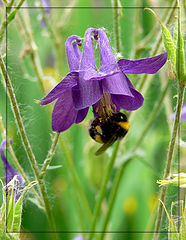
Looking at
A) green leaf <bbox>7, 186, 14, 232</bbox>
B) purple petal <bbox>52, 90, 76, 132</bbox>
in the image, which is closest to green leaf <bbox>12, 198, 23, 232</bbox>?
green leaf <bbox>7, 186, 14, 232</bbox>

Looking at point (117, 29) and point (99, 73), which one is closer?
point (99, 73)

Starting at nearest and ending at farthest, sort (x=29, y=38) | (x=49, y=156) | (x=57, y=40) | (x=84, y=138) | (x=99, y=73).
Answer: (x=99, y=73) → (x=49, y=156) → (x=29, y=38) → (x=57, y=40) → (x=84, y=138)

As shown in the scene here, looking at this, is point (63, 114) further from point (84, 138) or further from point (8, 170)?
point (84, 138)

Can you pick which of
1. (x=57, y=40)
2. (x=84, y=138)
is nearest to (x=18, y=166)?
(x=57, y=40)

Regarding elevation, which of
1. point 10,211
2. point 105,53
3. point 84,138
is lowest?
point 84,138

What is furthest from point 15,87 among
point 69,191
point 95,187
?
point 69,191

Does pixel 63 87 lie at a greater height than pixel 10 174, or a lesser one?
greater

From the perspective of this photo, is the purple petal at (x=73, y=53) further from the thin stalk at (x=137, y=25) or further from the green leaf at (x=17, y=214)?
the thin stalk at (x=137, y=25)
